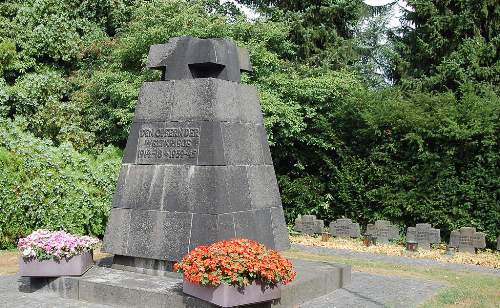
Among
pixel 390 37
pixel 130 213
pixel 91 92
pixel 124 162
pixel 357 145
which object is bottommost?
pixel 130 213

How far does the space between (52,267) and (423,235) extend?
914cm

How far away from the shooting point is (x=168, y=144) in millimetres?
8383

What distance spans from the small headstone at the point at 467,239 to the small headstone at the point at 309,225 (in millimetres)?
3463

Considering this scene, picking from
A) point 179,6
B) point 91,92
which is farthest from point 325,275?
point 91,92

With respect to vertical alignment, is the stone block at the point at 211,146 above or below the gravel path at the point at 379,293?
above

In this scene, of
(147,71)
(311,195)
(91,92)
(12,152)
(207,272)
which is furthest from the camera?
(91,92)

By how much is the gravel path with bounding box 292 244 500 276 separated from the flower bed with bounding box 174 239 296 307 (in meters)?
6.03

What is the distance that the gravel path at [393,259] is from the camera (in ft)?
37.9

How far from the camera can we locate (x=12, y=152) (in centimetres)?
1369

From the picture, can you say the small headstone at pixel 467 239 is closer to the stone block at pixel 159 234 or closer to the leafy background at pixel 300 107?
the leafy background at pixel 300 107

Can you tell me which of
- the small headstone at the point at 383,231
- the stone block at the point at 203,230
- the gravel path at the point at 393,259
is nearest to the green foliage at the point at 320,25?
the small headstone at the point at 383,231

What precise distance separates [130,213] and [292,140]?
29.8 feet

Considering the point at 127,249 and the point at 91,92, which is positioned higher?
the point at 91,92

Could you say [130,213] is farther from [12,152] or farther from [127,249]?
[12,152]
